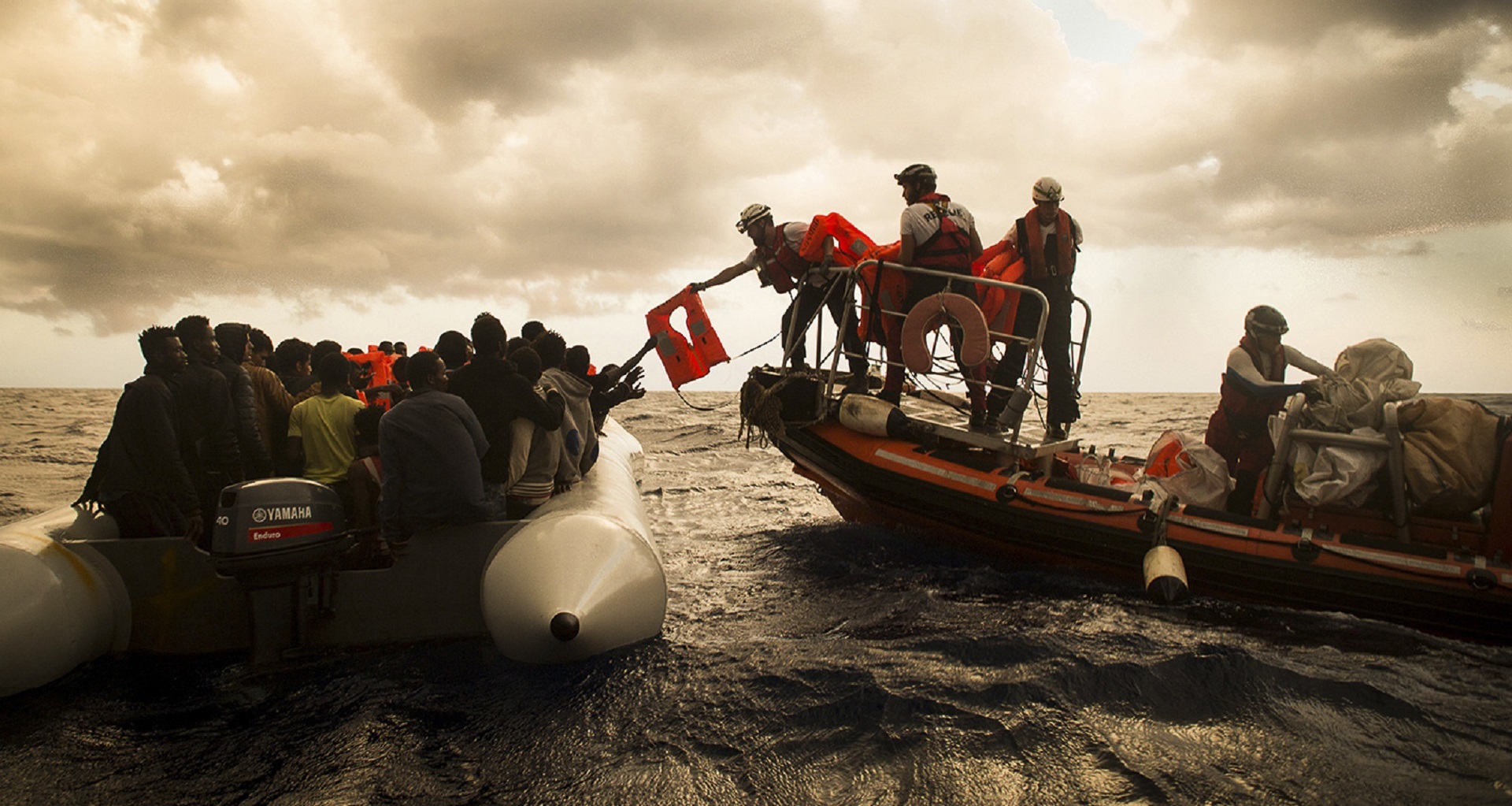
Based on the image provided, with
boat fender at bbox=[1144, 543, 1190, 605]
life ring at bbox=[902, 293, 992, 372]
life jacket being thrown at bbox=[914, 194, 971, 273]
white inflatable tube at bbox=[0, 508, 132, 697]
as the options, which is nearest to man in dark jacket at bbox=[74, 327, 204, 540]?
white inflatable tube at bbox=[0, 508, 132, 697]

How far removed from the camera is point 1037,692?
4.24 metres

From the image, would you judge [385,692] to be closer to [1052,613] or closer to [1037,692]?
[1037,692]

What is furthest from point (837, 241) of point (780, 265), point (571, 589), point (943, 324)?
point (571, 589)

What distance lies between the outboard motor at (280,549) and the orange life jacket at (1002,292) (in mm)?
4674

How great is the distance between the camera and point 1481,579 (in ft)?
15.3

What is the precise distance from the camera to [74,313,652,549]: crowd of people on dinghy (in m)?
4.40

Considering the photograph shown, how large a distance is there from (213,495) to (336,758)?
2086 millimetres

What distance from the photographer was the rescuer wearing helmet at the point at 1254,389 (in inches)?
216

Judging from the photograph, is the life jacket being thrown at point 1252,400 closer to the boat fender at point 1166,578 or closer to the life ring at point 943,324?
the boat fender at point 1166,578

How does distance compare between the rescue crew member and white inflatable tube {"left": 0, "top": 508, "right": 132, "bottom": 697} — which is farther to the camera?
the rescue crew member

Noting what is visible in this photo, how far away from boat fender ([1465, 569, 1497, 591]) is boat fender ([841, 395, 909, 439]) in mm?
3451

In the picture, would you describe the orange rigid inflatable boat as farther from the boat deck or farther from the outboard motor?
the outboard motor

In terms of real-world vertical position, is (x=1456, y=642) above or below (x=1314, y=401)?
below

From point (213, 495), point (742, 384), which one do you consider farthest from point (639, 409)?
point (213, 495)
